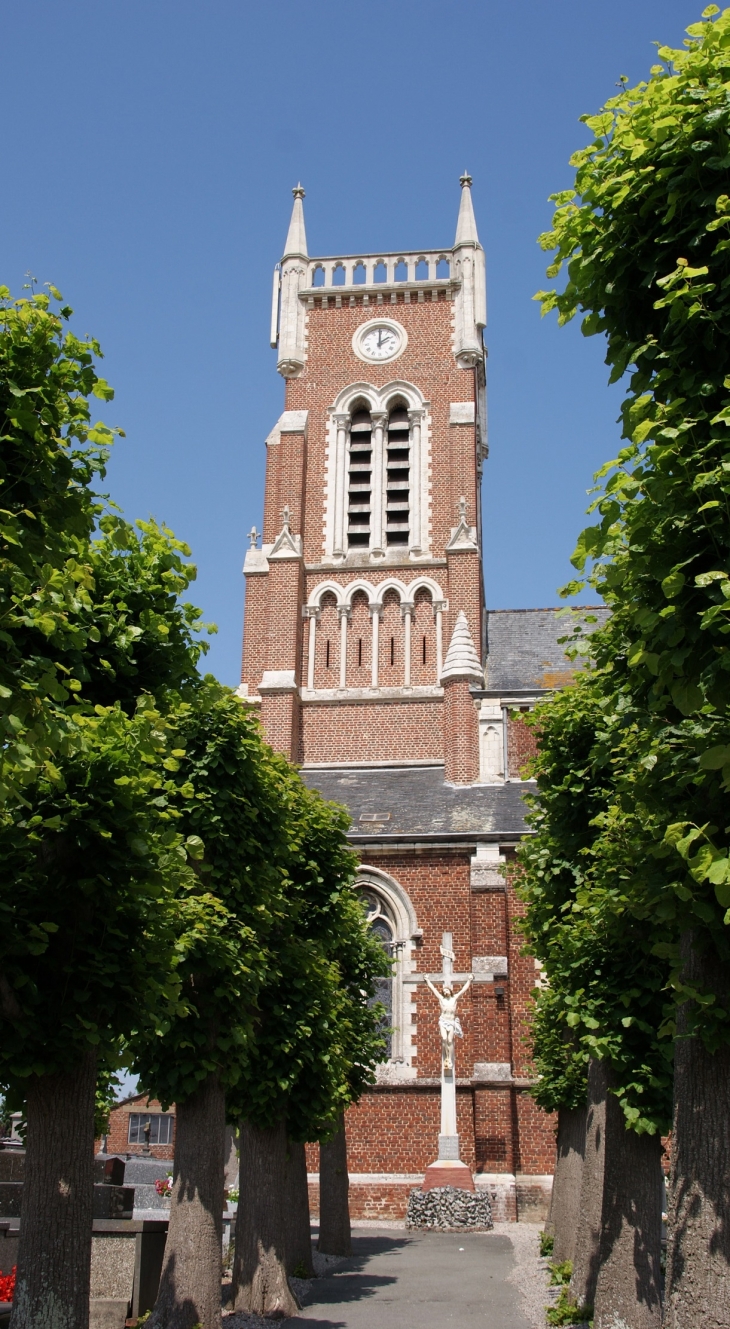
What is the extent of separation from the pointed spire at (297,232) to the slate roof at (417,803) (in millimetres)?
16262

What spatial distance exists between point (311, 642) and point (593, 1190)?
2244cm

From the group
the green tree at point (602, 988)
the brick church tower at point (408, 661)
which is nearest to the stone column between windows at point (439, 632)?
the brick church tower at point (408, 661)

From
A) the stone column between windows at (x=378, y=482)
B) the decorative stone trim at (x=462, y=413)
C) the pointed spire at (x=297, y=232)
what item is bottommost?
the stone column between windows at (x=378, y=482)

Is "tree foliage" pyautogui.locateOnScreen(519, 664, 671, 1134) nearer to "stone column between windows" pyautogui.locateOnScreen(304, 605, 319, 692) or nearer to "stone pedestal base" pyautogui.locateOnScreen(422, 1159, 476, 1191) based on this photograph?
"stone pedestal base" pyautogui.locateOnScreen(422, 1159, 476, 1191)

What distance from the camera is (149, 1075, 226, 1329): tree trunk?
11328mm

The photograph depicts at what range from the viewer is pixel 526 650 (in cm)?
3341

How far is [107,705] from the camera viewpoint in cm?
988

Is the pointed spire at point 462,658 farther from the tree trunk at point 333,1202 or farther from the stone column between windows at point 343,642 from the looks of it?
the tree trunk at point 333,1202

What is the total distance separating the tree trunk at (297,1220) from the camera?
16125 millimetres

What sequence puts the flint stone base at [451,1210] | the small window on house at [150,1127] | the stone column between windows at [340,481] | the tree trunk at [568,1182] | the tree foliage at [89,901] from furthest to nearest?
1. the small window on house at [150,1127]
2. the stone column between windows at [340,481]
3. the flint stone base at [451,1210]
4. the tree trunk at [568,1182]
5. the tree foliage at [89,901]

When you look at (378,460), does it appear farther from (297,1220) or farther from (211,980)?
(211,980)

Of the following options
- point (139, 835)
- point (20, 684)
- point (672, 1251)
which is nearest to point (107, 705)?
point (139, 835)

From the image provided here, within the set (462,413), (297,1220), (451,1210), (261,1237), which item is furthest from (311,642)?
(261,1237)

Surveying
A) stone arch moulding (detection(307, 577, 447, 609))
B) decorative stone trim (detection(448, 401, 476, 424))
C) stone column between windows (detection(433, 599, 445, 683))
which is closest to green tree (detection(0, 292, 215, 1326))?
stone column between windows (detection(433, 599, 445, 683))
